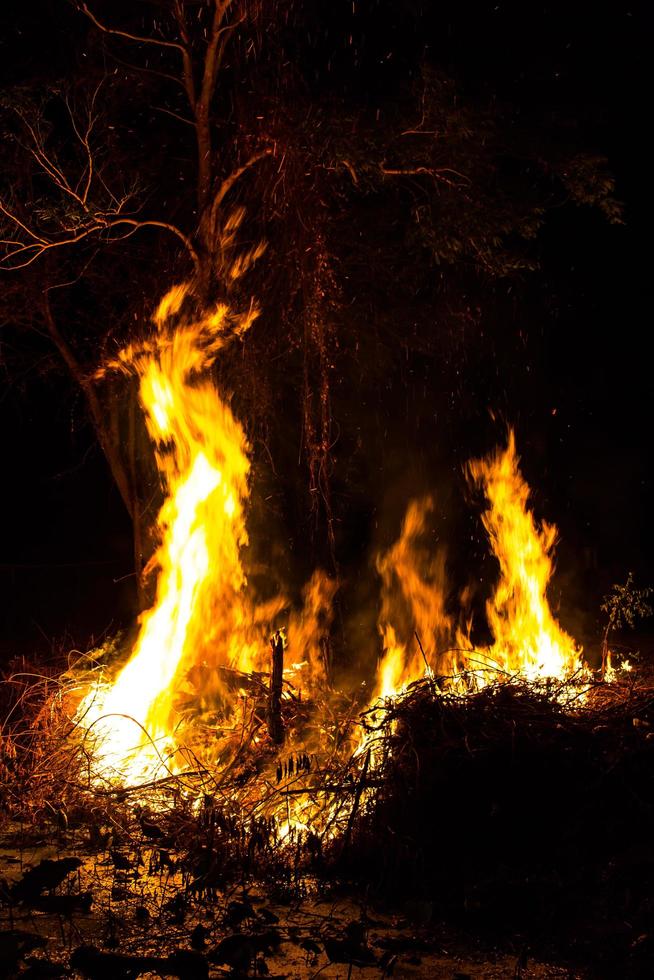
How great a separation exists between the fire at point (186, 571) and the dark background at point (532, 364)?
3.18 metres

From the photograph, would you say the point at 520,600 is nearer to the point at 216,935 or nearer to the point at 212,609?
the point at 212,609

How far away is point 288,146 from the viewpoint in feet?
26.8

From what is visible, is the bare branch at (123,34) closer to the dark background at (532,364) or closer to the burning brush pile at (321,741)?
the dark background at (532,364)

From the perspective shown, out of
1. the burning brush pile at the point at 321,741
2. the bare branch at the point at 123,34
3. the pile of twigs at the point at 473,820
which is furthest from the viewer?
the bare branch at the point at 123,34

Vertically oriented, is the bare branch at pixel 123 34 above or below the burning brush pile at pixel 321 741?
above

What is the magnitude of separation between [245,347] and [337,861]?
4.91 meters

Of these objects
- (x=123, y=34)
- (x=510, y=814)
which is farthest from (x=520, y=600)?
(x=123, y=34)

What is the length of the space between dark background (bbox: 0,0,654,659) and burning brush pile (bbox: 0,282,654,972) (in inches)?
121

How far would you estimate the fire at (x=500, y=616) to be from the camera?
744cm

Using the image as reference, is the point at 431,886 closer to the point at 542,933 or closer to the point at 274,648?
the point at 542,933

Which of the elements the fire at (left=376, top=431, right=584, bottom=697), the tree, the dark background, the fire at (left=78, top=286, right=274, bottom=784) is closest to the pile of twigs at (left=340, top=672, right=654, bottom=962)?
the fire at (left=376, top=431, right=584, bottom=697)

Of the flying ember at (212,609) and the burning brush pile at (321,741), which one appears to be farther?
the flying ember at (212,609)

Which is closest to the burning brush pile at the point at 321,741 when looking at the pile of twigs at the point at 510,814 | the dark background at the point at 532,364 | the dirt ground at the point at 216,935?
the pile of twigs at the point at 510,814

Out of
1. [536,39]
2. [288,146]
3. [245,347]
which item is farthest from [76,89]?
[536,39]
